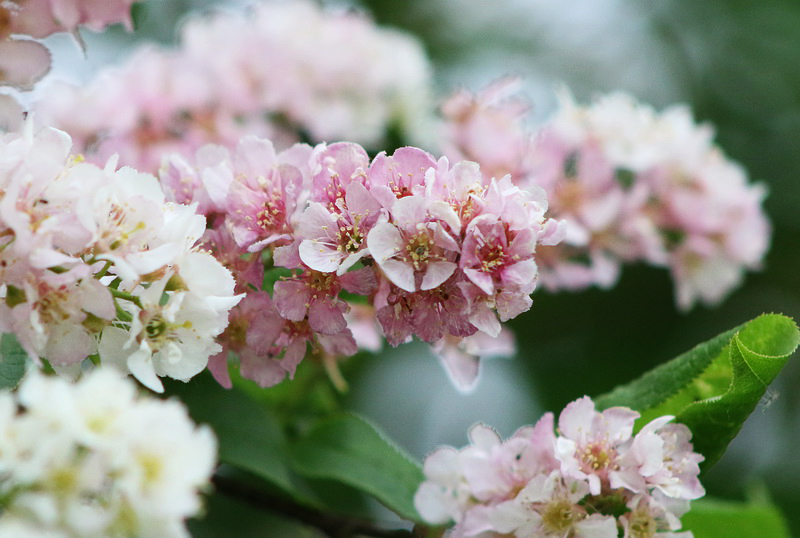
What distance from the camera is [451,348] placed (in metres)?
0.92

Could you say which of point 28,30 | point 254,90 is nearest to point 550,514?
point 28,30

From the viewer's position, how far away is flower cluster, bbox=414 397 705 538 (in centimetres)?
64

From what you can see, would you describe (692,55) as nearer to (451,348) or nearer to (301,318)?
(451,348)

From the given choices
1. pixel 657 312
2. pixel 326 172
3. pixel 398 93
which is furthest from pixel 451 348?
pixel 657 312

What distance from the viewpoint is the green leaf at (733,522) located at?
90 cm

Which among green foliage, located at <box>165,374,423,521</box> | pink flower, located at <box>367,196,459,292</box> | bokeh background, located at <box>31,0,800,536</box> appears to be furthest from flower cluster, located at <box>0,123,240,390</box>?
bokeh background, located at <box>31,0,800,536</box>

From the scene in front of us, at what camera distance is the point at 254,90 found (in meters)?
1.36

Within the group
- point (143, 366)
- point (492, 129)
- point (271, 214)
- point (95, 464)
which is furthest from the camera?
point (492, 129)

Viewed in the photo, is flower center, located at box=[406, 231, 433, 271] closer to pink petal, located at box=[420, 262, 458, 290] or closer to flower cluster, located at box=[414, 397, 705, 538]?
pink petal, located at box=[420, 262, 458, 290]

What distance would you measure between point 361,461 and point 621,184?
0.59 metres

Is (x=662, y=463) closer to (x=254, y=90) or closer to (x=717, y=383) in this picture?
(x=717, y=383)

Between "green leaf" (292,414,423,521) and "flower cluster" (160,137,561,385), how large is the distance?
0.17 meters

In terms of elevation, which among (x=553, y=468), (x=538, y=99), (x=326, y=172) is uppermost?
(x=538, y=99)

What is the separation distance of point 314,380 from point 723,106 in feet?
5.22
